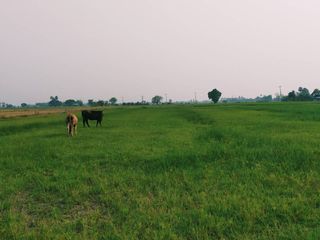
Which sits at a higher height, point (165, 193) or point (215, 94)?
point (215, 94)

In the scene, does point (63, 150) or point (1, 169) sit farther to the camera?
point (63, 150)

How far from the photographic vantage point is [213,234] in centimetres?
591

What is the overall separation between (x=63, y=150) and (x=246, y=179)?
849 centimetres

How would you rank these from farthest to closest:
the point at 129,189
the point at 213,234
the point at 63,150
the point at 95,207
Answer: the point at 63,150 → the point at 129,189 → the point at 95,207 → the point at 213,234

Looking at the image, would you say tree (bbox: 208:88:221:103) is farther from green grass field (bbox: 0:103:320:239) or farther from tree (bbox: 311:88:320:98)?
green grass field (bbox: 0:103:320:239)

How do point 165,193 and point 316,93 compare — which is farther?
point 316,93

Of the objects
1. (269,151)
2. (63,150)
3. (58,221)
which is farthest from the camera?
(63,150)

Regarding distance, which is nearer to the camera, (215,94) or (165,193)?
(165,193)

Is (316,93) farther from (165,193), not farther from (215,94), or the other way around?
(165,193)

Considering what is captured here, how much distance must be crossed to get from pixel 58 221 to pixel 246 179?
4.99 meters

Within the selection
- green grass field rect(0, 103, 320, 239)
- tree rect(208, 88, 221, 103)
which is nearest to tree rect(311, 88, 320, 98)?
tree rect(208, 88, 221, 103)

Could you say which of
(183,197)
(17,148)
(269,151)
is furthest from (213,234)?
(17,148)

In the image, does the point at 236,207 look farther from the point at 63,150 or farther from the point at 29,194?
the point at 63,150

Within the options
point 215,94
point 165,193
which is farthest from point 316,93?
point 165,193
